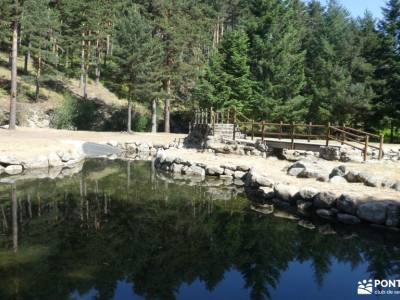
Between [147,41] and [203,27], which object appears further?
[203,27]

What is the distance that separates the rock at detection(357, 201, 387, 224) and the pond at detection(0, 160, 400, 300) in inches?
19.6

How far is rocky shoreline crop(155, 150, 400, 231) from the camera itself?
41.9 feet

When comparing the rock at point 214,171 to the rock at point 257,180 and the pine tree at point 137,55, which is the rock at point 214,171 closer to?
the rock at point 257,180

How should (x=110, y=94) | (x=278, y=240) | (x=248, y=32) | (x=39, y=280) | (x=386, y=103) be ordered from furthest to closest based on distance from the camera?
(x=110, y=94) → (x=248, y=32) → (x=386, y=103) → (x=278, y=240) → (x=39, y=280)

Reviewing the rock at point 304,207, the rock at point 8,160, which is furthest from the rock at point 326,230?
the rock at point 8,160

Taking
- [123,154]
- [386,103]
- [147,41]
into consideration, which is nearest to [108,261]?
[123,154]

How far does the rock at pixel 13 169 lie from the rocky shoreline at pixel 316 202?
34.1 ft

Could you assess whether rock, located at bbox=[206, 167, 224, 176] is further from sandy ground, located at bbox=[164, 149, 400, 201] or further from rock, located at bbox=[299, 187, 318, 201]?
rock, located at bbox=[299, 187, 318, 201]

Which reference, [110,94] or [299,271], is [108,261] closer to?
[299,271]

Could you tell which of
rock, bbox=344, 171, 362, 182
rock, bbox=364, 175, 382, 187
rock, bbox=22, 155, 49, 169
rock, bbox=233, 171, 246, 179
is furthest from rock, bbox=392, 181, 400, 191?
rock, bbox=22, 155, 49, 169

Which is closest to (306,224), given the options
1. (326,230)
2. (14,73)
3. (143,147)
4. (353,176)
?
(326,230)

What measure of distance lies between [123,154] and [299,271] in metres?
23.4

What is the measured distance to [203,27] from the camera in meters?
52.7

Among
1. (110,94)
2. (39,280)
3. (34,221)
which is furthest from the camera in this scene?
(110,94)
